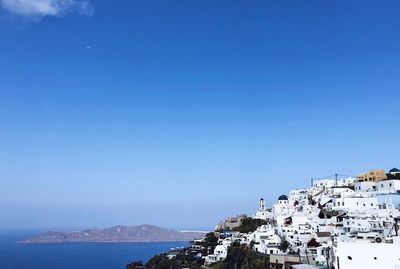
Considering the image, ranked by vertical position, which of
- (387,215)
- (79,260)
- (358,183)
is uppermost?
(358,183)

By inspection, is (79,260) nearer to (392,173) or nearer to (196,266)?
(196,266)

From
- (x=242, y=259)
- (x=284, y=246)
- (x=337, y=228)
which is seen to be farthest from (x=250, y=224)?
(x=337, y=228)

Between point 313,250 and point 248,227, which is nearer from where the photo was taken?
point 313,250

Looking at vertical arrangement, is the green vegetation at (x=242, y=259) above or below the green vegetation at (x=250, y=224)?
below

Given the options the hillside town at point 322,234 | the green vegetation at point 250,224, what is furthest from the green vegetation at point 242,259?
the green vegetation at point 250,224

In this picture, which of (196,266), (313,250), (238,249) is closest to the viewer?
(313,250)

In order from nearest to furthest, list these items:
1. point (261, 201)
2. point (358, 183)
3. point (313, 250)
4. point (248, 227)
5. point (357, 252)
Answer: point (357, 252)
point (313, 250)
point (358, 183)
point (248, 227)
point (261, 201)

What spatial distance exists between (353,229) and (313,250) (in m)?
4.61

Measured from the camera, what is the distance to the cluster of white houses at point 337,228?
23.8m

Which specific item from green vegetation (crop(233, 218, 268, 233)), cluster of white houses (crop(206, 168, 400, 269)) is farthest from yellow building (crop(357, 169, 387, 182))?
green vegetation (crop(233, 218, 268, 233))

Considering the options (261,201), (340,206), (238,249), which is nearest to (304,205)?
(340,206)

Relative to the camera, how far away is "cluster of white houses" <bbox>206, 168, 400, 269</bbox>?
937 inches

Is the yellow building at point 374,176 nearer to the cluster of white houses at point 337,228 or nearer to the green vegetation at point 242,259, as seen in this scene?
the cluster of white houses at point 337,228

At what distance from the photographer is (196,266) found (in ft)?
153
